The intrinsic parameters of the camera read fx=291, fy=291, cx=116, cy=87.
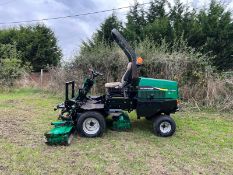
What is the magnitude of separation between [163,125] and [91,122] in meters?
1.46

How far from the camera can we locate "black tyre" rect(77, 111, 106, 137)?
18.2ft

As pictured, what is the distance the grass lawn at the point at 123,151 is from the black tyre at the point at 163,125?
123 millimetres

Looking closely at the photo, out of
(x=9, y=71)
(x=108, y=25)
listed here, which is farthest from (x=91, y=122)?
(x=108, y=25)

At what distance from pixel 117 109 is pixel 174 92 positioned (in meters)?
1.21

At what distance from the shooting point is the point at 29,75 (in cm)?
1403

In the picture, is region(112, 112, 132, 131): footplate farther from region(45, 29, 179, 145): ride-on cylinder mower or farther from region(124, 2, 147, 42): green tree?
region(124, 2, 147, 42): green tree

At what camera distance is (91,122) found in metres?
5.62

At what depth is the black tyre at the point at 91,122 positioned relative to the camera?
5.54 meters

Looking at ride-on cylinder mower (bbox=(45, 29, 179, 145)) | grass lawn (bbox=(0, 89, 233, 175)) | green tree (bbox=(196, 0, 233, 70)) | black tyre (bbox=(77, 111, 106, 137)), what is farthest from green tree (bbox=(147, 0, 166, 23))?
black tyre (bbox=(77, 111, 106, 137))

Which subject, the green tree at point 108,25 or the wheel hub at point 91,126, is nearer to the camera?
the wheel hub at point 91,126

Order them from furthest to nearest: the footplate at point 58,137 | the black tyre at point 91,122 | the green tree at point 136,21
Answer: the green tree at point 136,21, the black tyre at point 91,122, the footplate at point 58,137

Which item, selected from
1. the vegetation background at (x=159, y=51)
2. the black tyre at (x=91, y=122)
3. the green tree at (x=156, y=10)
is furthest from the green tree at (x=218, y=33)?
the black tyre at (x=91, y=122)

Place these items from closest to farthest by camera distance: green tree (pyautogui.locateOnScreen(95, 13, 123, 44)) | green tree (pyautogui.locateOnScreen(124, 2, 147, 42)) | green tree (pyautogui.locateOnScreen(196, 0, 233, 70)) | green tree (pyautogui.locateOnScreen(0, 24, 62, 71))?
green tree (pyautogui.locateOnScreen(196, 0, 233, 70)) < green tree (pyautogui.locateOnScreen(124, 2, 147, 42)) < green tree (pyautogui.locateOnScreen(95, 13, 123, 44)) < green tree (pyautogui.locateOnScreen(0, 24, 62, 71))

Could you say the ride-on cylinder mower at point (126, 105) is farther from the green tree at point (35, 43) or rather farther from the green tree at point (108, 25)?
the green tree at point (35, 43)
